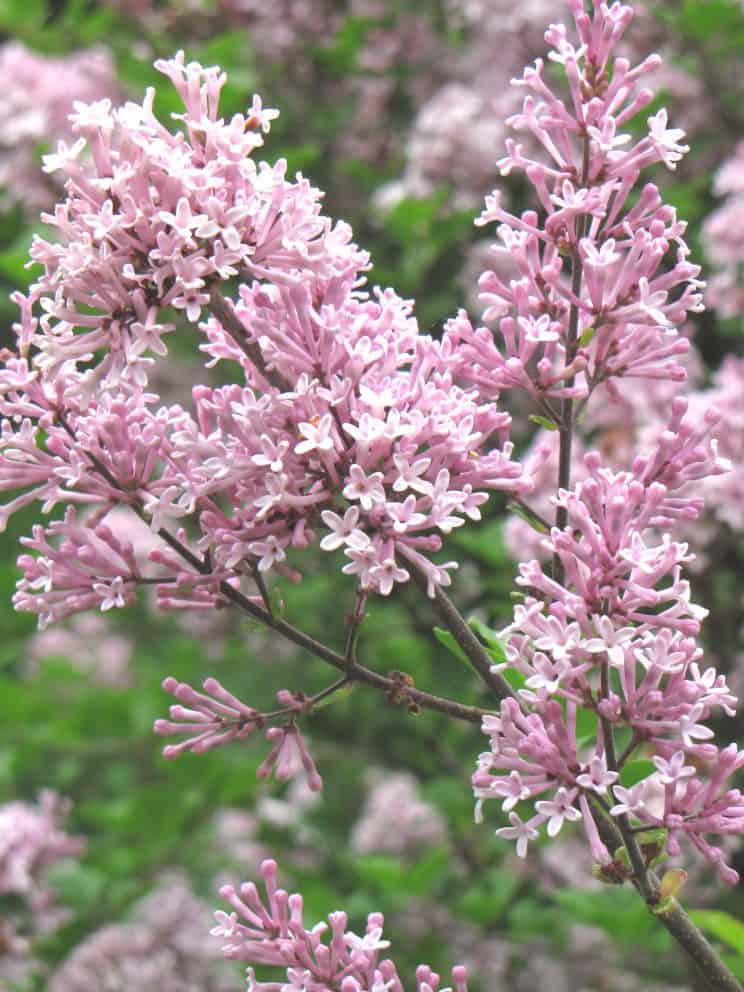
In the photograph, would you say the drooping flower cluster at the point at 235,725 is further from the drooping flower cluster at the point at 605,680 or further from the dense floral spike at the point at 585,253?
the dense floral spike at the point at 585,253

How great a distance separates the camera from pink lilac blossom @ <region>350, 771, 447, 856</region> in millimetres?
4398

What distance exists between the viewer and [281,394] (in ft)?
4.92

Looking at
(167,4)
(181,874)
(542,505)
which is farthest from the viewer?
→ (167,4)

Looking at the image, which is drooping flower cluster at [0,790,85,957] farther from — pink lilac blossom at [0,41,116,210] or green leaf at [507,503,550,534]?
green leaf at [507,503,550,534]

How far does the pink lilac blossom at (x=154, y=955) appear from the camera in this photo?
3787mm

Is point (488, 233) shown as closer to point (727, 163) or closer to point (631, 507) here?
point (727, 163)

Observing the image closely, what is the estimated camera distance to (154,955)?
3916 mm

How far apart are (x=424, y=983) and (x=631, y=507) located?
1.95 ft

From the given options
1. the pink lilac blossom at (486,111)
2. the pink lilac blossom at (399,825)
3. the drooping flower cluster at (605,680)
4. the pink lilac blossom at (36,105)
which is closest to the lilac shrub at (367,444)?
the drooping flower cluster at (605,680)

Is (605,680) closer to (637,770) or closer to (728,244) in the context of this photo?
(637,770)

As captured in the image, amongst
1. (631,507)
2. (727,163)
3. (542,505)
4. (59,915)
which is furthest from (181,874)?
(631,507)

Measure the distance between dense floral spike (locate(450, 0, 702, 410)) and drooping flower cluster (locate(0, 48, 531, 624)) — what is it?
94 millimetres

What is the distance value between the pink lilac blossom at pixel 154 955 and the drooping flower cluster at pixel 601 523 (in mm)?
2505

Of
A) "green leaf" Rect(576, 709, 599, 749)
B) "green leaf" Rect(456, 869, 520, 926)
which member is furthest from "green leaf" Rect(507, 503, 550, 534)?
"green leaf" Rect(456, 869, 520, 926)
